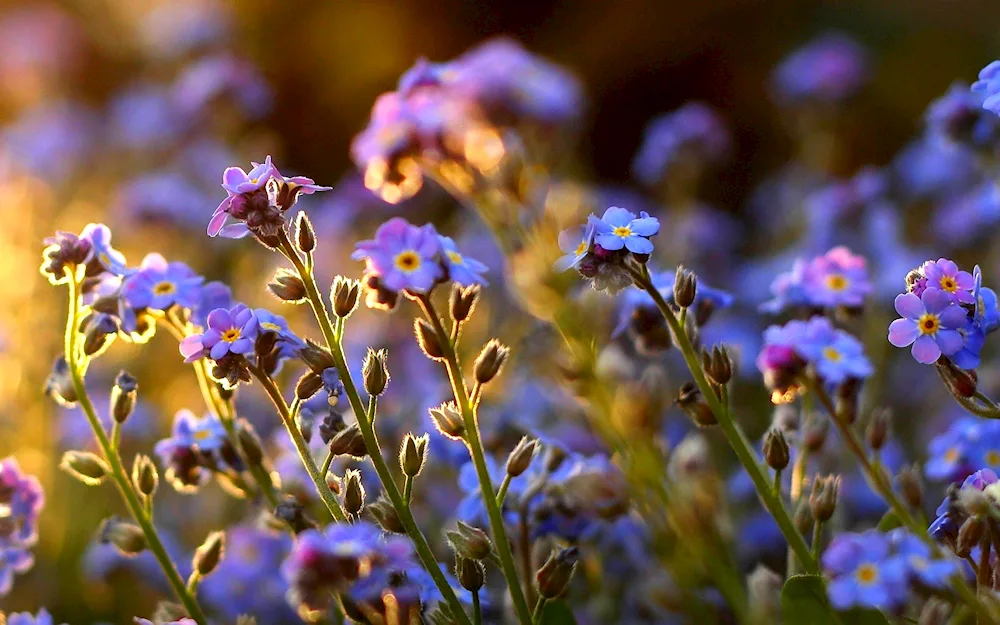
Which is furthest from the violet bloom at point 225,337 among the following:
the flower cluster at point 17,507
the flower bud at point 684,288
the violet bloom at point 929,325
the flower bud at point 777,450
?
the violet bloom at point 929,325

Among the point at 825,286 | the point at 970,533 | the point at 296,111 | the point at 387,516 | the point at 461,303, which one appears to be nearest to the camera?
the point at 970,533

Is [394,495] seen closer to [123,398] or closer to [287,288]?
[287,288]

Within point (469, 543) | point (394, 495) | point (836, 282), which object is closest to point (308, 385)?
point (394, 495)

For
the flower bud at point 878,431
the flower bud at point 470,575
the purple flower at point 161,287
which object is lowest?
the flower bud at point 470,575

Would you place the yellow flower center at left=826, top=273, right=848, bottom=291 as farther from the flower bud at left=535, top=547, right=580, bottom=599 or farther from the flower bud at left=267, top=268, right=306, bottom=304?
the flower bud at left=267, top=268, right=306, bottom=304

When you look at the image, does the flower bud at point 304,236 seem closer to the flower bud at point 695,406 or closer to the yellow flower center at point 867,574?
the flower bud at point 695,406
